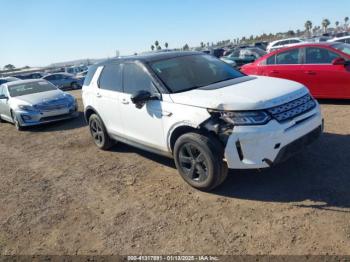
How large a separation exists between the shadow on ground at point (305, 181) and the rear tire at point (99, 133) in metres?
2.70

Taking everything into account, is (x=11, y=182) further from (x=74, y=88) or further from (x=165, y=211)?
(x=74, y=88)

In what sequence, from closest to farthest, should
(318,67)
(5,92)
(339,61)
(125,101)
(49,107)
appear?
(125,101)
(339,61)
(318,67)
(49,107)
(5,92)

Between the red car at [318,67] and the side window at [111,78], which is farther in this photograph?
the red car at [318,67]

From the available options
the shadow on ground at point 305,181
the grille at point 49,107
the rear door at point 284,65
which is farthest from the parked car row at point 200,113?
the grille at point 49,107

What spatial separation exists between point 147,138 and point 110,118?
1187 mm

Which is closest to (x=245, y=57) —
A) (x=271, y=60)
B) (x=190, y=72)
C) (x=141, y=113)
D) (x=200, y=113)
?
(x=271, y=60)

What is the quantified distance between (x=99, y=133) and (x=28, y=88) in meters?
5.77

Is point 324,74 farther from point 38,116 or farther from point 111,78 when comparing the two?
point 38,116

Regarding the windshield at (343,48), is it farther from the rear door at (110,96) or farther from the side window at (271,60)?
the rear door at (110,96)

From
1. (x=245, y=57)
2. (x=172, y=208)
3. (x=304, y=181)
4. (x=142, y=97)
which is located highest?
(x=142, y=97)

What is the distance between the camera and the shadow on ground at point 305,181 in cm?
405

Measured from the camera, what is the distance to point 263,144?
12.8 feet

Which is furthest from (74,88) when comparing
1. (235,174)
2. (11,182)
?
(235,174)

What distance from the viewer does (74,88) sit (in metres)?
26.7
